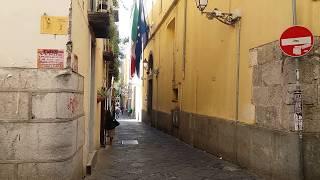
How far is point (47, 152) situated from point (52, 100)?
701 mm

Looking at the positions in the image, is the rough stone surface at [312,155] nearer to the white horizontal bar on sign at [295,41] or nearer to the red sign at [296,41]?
the red sign at [296,41]

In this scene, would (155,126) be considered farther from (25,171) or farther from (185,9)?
(25,171)

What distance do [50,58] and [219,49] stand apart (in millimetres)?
7188

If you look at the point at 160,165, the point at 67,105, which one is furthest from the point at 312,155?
the point at 160,165

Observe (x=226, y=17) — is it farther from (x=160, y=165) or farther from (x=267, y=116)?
(x=160, y=165)

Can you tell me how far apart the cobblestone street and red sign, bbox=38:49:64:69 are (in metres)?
3.52

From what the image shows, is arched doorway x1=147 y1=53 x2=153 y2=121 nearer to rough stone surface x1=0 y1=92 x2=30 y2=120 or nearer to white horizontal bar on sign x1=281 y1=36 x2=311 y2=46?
white horizontal bar on sign x1=281 y1=36 x2=311 y2=46

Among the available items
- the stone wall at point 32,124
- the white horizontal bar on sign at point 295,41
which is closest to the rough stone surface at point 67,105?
the stone wall at point 32,124

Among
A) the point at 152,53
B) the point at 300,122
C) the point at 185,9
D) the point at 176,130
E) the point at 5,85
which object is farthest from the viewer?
the point at 152,53

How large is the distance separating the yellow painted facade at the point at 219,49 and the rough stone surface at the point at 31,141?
178 inches

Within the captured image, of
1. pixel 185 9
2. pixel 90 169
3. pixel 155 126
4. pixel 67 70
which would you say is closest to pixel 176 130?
pixel 185 9

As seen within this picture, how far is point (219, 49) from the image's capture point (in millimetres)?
12992

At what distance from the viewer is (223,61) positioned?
1260 centimetres

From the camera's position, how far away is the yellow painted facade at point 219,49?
9102 mm
